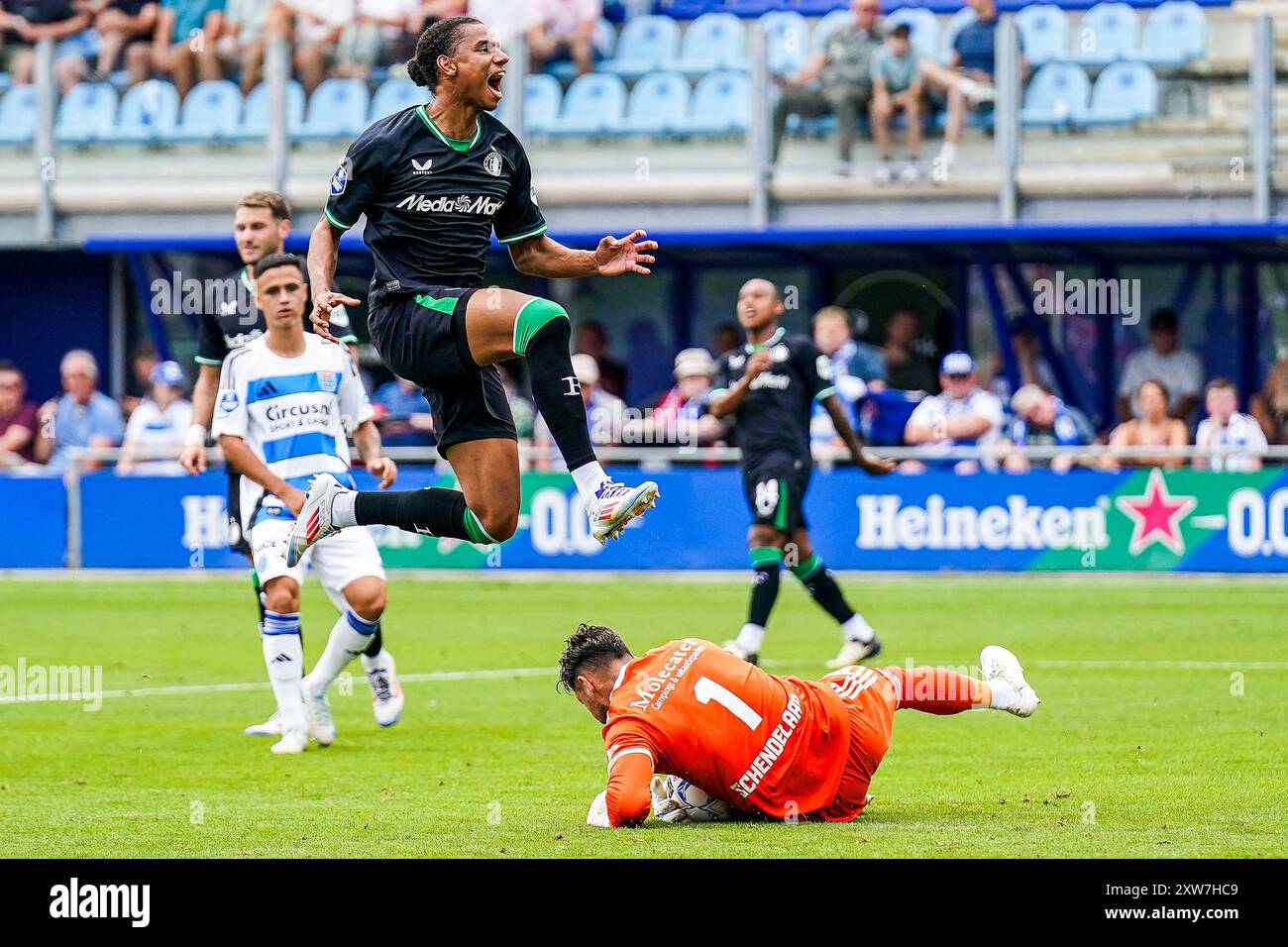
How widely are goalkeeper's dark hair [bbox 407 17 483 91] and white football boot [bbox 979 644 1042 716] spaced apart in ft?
9.83

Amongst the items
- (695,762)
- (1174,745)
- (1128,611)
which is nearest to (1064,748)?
(1174,745)

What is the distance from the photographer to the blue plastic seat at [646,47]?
84.2 feet

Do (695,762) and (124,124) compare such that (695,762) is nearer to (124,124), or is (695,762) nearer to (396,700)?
(396,700)

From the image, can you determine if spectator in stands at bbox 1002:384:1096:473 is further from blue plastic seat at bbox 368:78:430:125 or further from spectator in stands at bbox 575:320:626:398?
blue plastic seat at bbox 368:78:430:125

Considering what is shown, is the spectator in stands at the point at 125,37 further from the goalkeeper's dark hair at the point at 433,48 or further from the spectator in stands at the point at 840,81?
the goalkeeper's dark hair at the point at 433,48

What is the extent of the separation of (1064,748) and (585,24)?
17.0m

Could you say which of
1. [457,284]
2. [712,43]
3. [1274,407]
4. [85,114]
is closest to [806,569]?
[457,284]

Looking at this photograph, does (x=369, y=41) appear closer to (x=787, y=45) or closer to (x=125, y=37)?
(x=125, y=37)

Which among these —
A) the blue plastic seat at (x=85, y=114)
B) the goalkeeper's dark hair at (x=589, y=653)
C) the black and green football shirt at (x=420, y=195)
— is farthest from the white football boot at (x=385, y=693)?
the blue plastic seat at (x=85, y=114)

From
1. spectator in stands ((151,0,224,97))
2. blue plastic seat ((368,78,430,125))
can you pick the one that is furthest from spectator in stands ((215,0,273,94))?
blue plastic seat ((368,78,430,125))

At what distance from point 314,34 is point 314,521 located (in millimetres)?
17818

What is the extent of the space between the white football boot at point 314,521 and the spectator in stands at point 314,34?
1759 cm

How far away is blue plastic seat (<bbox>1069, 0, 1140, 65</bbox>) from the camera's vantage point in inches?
932

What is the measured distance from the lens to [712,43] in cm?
2581
